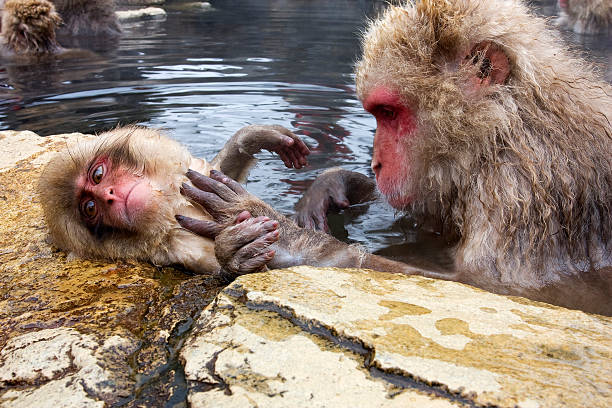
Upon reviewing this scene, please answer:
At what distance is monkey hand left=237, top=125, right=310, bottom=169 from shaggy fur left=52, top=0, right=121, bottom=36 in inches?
386

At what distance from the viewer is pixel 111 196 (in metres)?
2.77

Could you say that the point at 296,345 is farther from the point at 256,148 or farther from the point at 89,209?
the point at 256,148

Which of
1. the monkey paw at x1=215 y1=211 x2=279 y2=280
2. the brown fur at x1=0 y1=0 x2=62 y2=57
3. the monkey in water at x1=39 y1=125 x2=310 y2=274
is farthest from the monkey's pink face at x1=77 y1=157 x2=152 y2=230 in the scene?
the brown fur at x1=0 y1=0 x2=62 y2=57

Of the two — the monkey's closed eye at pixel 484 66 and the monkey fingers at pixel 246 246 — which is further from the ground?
the monkey's closed eye at pixel 484 66

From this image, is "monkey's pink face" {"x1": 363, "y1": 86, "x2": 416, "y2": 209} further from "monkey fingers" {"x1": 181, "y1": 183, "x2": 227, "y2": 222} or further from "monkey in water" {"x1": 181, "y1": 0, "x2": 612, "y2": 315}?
"monkey fingers" {"x1": 181, "y1": 183, "x2": 227, "y2": 222}

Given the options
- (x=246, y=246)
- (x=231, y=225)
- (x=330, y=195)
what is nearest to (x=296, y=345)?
(x=246, y=246)

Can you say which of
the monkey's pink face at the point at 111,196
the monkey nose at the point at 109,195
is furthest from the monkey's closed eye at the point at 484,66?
the monkey nose at the point at 109,195

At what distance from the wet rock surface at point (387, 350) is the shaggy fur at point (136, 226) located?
736mm

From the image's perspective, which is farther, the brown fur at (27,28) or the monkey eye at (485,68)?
the brown fur at (27,28)

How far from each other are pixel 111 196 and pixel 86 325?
824mm

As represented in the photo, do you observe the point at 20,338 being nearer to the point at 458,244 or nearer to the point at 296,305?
the point at 296,305

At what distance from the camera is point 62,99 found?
279 inches

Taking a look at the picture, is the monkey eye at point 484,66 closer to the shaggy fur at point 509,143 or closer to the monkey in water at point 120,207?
the shaggy fur at point 509,143

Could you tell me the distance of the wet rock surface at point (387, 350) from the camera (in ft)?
5.04
